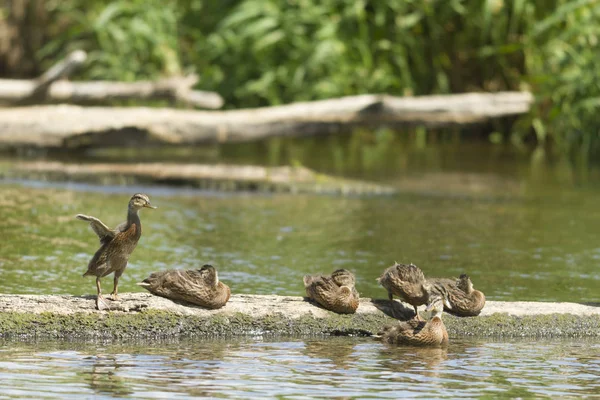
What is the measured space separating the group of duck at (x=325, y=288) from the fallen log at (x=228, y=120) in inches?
328

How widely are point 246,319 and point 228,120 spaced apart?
881 cm

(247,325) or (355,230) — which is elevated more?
(355,230)

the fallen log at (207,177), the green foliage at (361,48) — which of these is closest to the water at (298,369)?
the fallen log at (207,177)

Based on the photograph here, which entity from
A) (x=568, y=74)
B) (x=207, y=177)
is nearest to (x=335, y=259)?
(x=207, y=177)

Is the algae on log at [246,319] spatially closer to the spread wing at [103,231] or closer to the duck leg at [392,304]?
the duck leg at [392,304]

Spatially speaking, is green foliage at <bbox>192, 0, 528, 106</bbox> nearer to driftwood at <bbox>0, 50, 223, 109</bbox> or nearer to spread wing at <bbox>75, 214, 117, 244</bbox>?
driftwood at <bbox>0, 50, 223, 109</bbox>

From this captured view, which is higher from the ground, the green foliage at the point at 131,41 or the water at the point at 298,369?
the green foliage at the point at 131,41

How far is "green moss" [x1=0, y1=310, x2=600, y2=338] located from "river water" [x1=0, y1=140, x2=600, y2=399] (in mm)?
109

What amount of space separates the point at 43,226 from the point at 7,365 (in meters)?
5.36

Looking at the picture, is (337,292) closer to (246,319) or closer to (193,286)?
(246,319)

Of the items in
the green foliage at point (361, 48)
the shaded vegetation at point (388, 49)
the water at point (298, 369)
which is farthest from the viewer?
the green foliage at point (361, 48)

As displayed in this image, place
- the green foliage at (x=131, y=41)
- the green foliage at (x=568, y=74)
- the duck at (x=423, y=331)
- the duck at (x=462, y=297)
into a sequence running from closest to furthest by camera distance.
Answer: the duck at (x=423, y=331) < the duck at (x=462, y=297) < the green foliage at (x=568, y=74) < the green foliage at (x=131, y=41)

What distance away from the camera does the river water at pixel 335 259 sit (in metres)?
6.56

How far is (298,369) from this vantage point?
22.4 ft
